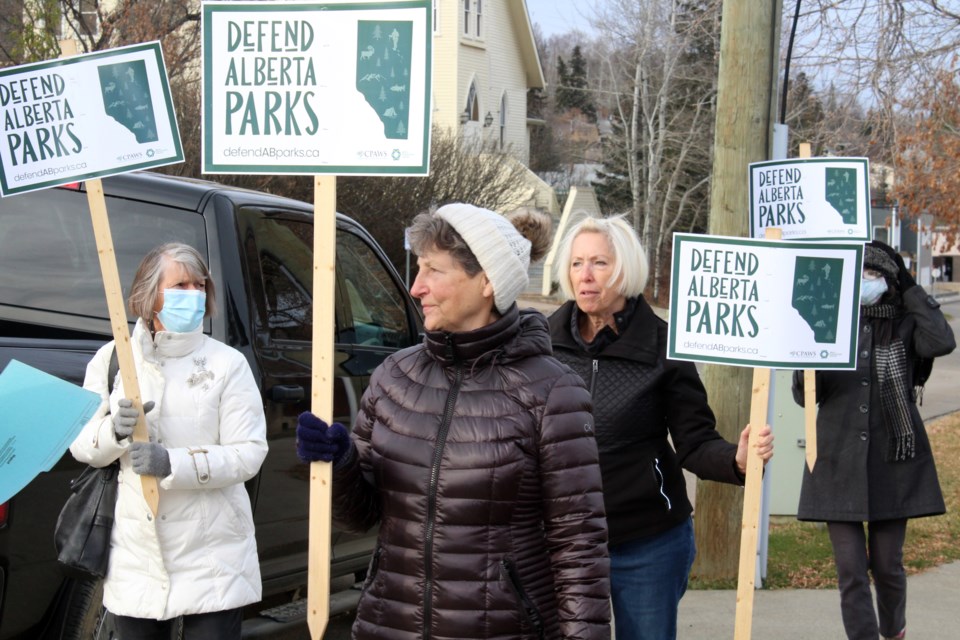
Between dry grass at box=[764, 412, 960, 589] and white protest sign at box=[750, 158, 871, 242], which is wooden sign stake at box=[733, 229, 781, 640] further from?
dry grass at box=[764, 412, 960, 589]

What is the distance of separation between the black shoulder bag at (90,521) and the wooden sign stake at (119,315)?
7.4 inches

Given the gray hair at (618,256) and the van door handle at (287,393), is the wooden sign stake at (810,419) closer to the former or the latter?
the gray hair at (618,256)

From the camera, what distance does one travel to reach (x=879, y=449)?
565 centimetres

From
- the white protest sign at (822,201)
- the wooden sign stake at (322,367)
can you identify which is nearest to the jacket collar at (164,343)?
the wooden sign stake at (322,367)

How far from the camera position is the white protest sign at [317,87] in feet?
10.9

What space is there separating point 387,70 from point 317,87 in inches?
8.1

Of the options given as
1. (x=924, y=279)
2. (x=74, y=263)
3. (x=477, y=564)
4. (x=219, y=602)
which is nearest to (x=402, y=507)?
(x=477, y=564)

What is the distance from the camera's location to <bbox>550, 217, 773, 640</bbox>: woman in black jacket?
13.3 feet

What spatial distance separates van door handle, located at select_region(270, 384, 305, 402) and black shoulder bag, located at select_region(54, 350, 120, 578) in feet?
3.89

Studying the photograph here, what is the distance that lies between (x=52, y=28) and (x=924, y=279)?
3940 cm

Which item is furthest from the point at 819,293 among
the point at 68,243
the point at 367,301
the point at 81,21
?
the point at 81,21

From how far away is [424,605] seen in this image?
298 cm

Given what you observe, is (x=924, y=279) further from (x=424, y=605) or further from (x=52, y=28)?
(x=424, y=605)

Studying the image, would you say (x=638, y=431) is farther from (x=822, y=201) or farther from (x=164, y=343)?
(x=822, y=201)
